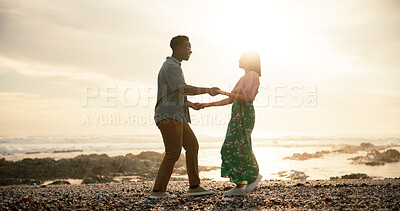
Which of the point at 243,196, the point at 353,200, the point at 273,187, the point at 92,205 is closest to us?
the point at 353,200

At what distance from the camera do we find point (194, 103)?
23.0ft

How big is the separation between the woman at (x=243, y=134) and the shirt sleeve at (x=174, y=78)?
86 centimetres

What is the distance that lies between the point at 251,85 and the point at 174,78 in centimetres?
156

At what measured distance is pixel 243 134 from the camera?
6.73 metres

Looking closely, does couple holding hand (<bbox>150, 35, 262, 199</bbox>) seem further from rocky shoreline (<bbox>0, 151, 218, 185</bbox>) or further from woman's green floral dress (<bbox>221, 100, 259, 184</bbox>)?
rocky shoreline (<bbox>0, 151, 218, 185</bbox>)

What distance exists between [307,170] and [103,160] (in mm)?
10246

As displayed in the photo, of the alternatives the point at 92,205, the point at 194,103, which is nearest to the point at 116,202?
the point at 92,205

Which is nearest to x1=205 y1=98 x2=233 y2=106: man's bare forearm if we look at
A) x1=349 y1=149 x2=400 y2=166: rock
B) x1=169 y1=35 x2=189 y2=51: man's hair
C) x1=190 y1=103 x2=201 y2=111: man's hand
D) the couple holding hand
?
the couple holding hand

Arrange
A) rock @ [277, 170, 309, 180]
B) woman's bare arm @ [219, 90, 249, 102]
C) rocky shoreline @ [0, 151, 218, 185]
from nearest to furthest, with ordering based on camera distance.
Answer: woman's bare arm @ [219, 90, 249, 102] < rock @ [277, 170, 309, 180] < rocky shoreline @ [0, 151, 218, 185]

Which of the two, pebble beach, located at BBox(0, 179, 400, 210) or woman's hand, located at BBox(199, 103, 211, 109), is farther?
woman's hand, located at BBox(199, 103, 211, 109)

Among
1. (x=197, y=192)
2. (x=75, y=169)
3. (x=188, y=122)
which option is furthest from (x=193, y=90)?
(x=75, y=169)

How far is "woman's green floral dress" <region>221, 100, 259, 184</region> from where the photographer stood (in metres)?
6.63

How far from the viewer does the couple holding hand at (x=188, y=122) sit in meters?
6.36

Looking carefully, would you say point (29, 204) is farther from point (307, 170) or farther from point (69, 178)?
point (307, 170)
